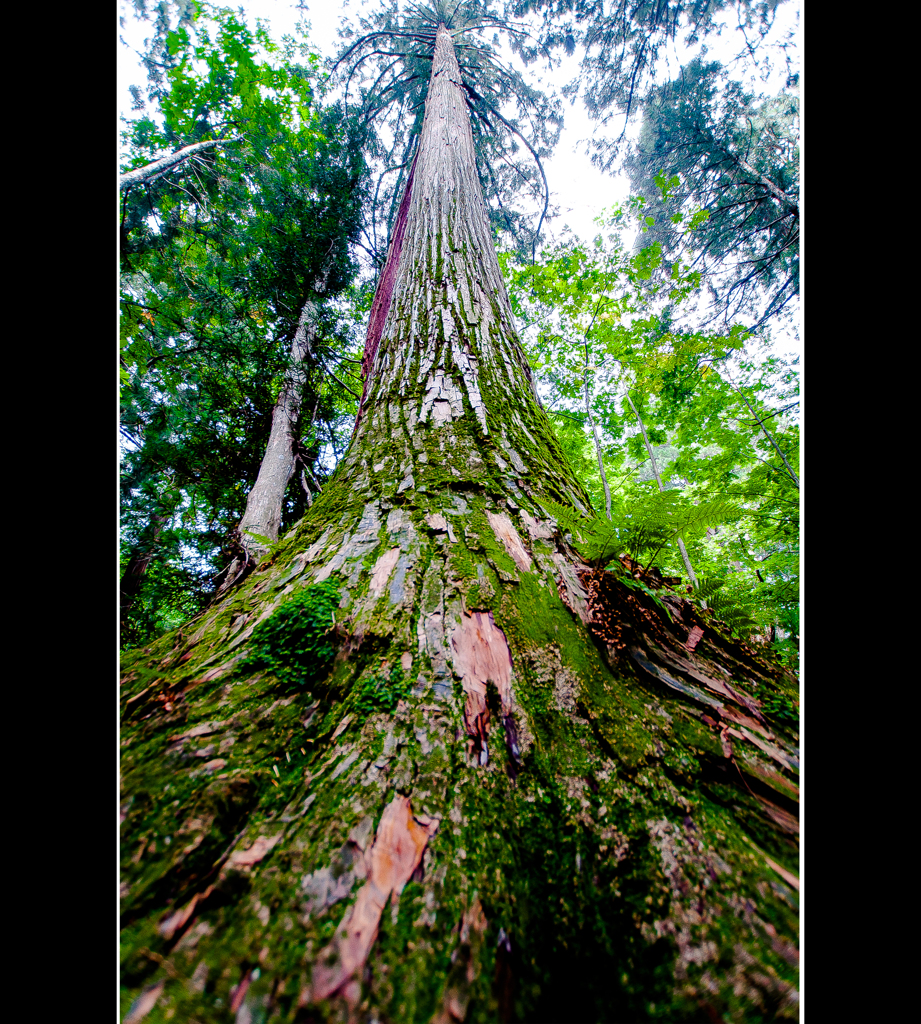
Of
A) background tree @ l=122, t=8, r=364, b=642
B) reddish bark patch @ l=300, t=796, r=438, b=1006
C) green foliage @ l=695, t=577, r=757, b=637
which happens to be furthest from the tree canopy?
reddish bark patch @ l=300, t=796, r=438, b=1006

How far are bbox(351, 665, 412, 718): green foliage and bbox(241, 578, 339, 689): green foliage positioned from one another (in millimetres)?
127

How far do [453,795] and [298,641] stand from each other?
0.54 metres

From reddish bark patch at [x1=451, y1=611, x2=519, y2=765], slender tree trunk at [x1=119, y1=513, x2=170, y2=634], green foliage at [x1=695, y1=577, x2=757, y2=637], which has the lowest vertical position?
green foliage at [x1=695, y1=577, x2=757, y2=637]

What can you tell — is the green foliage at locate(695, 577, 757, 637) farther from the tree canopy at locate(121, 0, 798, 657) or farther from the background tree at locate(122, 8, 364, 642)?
the background tree at locate(122, 8, 364, 642)

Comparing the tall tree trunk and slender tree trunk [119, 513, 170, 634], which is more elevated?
slender tree trunk [119, 513, 170, 634]

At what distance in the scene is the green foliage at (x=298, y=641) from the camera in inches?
38.2

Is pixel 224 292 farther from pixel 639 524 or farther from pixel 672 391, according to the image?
pixel 672 391

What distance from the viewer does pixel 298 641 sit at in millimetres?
1021

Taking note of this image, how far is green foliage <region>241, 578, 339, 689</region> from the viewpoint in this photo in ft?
3.18

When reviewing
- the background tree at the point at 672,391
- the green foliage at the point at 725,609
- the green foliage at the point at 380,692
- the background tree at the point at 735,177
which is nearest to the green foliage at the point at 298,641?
the green foliage at the point at 380,692

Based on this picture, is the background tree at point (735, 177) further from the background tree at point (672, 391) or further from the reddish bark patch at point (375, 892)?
the reddish bark patch at point (375, 892)

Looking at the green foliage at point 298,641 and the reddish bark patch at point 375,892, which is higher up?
the green foliage at point 298,641

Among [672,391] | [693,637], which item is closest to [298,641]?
[693,637]
